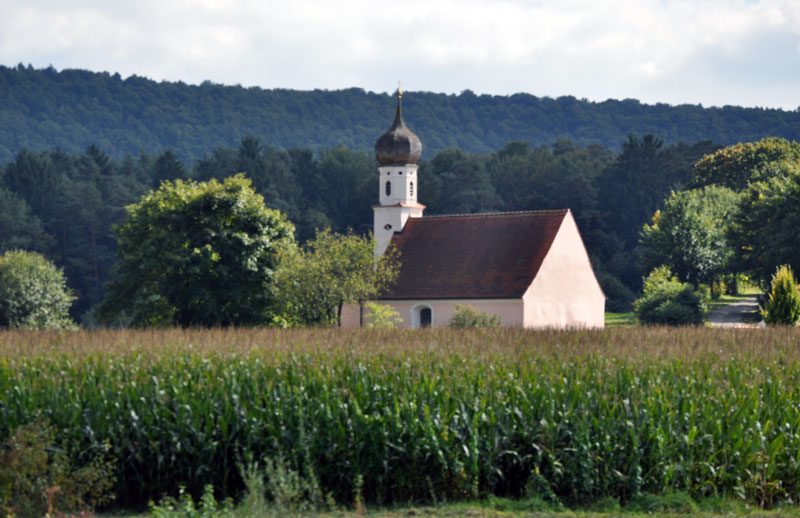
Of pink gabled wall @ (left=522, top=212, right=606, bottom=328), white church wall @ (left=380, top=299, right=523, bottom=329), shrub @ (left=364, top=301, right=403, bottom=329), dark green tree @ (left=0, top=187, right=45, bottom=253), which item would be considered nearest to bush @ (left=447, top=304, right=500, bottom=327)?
shrub @ (left=364, top=301, right=403, bottom=329)

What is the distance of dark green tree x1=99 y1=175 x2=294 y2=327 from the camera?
50144mm

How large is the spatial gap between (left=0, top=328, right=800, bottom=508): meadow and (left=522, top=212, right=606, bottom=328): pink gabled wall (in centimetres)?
3402

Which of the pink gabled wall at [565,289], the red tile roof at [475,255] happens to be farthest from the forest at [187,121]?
the pink gabled wall at [565,289]

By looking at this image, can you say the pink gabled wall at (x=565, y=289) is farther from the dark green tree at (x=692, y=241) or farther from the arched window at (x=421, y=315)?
the dark green tree at (x=692, y=241)

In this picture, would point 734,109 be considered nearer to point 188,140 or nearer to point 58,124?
point 188,140

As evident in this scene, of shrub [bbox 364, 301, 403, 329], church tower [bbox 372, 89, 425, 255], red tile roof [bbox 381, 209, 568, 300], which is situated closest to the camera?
shrub [bbox 364, 301, 403, 329]

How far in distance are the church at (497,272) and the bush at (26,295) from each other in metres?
28.9

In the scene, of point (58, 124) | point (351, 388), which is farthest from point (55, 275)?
point (58, 124)

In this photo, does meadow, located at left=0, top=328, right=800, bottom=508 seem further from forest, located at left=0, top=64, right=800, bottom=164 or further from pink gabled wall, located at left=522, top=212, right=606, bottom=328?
forest, located at left=0, top=64, right=800, bottom=164

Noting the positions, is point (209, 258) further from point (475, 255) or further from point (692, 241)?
point (692, 241)

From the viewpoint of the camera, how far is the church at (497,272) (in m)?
53.9

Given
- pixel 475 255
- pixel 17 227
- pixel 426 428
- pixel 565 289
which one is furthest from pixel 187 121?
pixel 426 428

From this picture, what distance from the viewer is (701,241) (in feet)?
268

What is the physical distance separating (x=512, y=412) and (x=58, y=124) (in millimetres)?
169288
